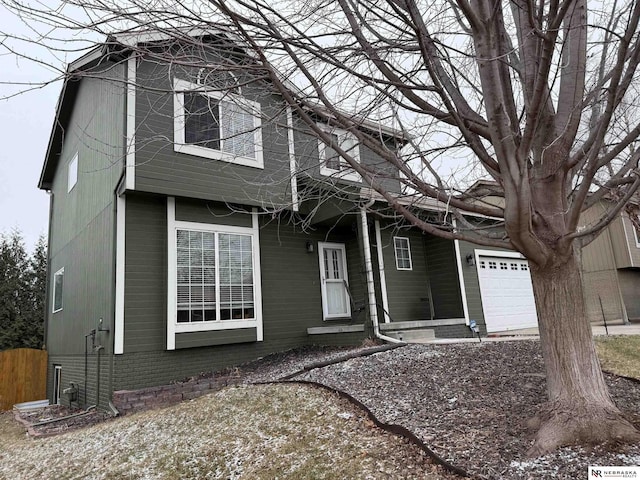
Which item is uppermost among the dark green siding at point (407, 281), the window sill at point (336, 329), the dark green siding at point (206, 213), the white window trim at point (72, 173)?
the white window trim at point (72, 173)

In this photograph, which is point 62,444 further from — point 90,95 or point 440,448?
point 90,95

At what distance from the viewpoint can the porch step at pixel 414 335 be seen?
8966 mm

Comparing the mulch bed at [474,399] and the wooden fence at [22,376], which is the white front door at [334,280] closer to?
the mulch bed at [474,399]

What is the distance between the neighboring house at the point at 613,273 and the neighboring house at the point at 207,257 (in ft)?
16.2

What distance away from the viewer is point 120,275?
7594 mm

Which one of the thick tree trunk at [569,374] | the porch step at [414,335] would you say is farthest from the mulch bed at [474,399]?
the porch step at [414,335]

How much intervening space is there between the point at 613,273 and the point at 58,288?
1708 cm

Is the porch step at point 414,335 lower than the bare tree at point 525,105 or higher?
lower

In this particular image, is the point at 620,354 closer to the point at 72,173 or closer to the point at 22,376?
the point at 72,173

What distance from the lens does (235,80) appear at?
14.2 feet

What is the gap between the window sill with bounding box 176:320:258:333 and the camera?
7957 mm

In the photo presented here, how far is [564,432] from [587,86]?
3541 mm

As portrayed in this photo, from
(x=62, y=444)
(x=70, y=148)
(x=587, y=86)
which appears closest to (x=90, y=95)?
(x=70, y=148)

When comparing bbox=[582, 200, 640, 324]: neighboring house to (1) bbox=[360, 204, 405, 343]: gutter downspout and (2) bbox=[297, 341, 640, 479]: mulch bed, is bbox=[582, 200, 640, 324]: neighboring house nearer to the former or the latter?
(1) bbox=[360, 204, 405, 343]: gutter downspout
